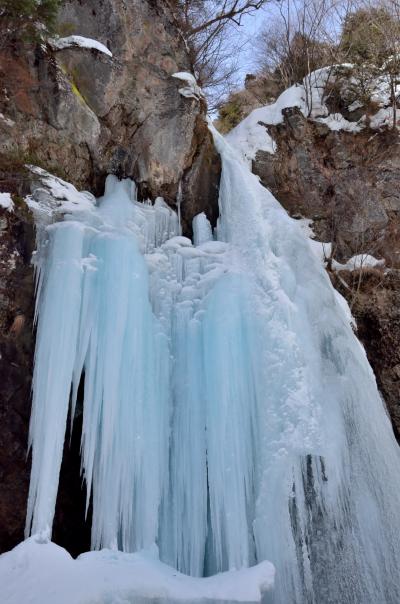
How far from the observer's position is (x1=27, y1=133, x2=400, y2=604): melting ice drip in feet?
12.4

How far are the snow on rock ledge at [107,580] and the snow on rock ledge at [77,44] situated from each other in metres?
5.21

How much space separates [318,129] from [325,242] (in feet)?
7.92

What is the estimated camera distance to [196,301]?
4875 millimetres

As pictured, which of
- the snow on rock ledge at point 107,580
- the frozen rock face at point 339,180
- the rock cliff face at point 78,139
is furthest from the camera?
the frozen rock face at point 339,180

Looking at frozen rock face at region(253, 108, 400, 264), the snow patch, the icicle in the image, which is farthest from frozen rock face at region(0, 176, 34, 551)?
frozen rock face at region(253, 108, 400, 264)

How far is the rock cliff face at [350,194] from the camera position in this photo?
7094 millimetres

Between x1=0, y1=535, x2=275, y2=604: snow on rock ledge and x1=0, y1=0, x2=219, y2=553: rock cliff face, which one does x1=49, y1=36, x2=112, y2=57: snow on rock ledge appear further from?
x1=0, y1=535, x2=275, y2=604: snow on rock ledge

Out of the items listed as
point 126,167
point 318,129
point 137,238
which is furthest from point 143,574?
point 318,129

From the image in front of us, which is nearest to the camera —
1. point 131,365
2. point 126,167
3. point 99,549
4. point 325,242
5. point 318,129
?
point 99,549

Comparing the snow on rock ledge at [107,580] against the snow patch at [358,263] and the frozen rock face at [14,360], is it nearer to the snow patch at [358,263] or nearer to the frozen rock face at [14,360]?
the frozen rock face at [14,360]

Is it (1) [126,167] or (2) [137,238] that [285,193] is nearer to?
(1) [126,167]

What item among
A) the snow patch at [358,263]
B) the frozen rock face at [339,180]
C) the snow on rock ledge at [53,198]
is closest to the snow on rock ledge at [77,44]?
the snow on rock ledge at [53,198]

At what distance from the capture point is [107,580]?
3.14m

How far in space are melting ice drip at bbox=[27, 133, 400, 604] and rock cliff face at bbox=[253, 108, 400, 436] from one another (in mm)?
2227
